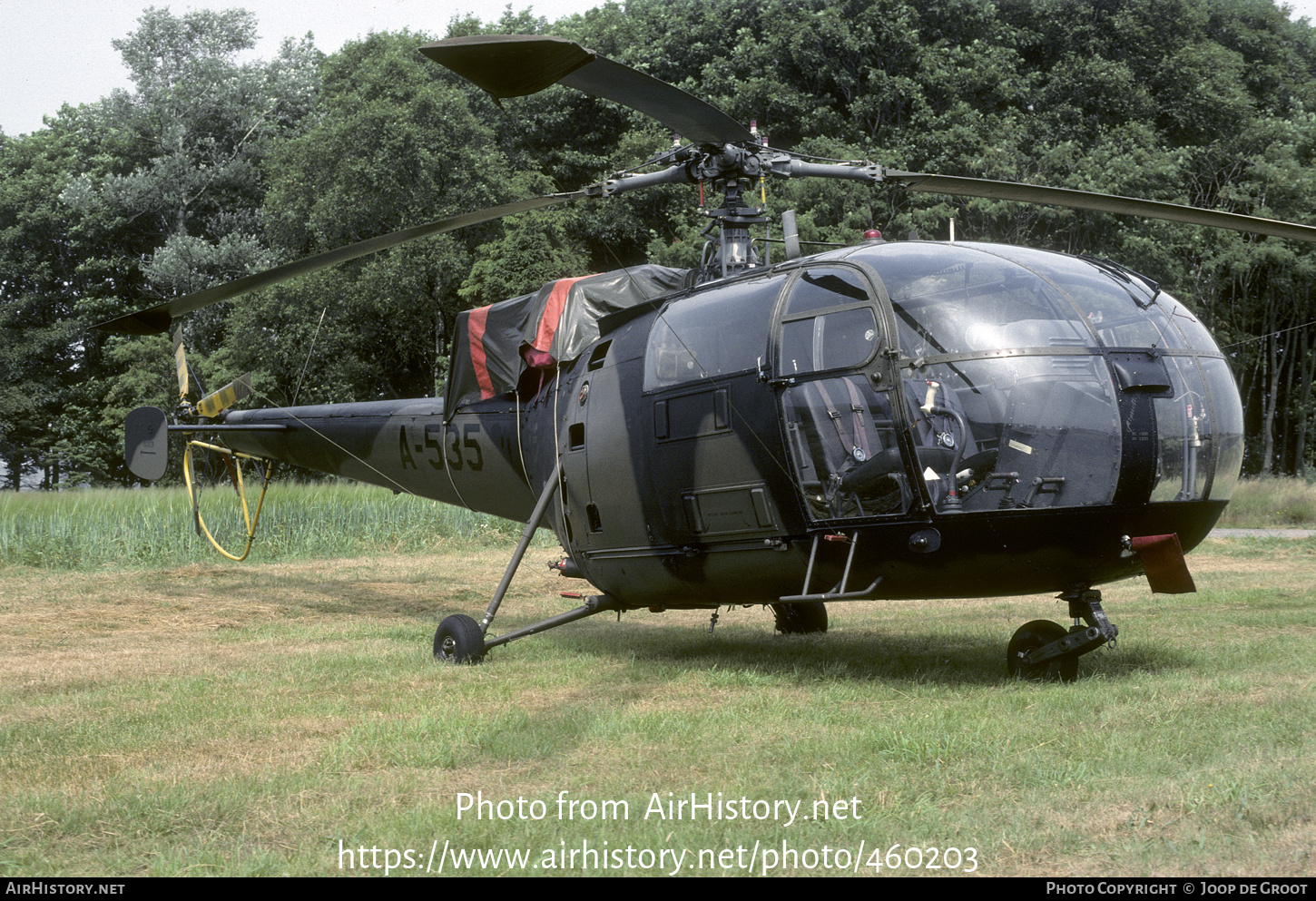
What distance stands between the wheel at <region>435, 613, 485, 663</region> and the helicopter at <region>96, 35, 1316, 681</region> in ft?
0.08

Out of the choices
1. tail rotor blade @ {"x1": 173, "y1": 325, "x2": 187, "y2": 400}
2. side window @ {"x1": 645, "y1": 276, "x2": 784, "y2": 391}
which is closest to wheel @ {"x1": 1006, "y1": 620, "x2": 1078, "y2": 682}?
side window @ {"x1": 645, "y1": 276, "x2": 784, "y2": 391}

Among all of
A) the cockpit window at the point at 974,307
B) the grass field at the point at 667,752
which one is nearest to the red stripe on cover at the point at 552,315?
the grass field at the point at 667,752

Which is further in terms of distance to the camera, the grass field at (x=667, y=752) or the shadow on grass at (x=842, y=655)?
the shadow on grass at (x=842, y=655)

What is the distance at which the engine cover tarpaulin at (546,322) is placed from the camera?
7.98m

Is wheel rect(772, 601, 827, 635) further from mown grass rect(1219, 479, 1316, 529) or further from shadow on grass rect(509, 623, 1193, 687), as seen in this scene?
mown grass rect(1219, 479, 1316, 529)

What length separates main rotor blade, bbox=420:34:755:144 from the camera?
3.96 metres

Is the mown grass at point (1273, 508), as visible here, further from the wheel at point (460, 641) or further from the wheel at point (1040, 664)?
the wheel at point (460, 641)

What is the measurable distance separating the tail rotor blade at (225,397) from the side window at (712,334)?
6.33 meters

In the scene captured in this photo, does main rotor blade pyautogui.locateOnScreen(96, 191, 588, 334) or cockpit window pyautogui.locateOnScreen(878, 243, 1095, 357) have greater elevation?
main rotor blade pyautogui.locateOnScreen(96, 191, 588, 334)

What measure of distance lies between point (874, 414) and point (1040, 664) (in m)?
1.83

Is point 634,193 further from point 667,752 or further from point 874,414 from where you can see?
point 667,752

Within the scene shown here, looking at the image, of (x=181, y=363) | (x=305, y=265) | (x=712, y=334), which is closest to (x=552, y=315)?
(x=305, y=265)

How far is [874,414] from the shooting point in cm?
565

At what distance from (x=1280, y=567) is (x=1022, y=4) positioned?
23.9 m
